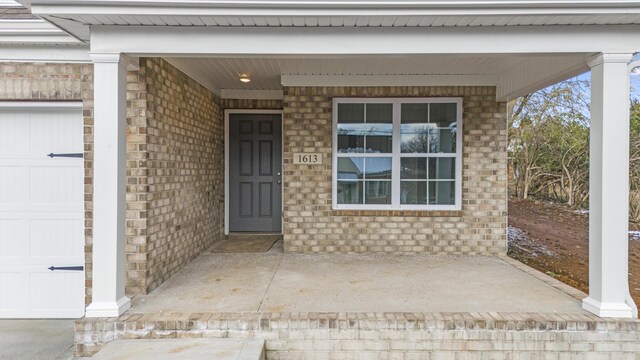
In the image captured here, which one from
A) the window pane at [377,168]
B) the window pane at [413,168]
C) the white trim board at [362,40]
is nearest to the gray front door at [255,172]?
the window pane at [377,168]

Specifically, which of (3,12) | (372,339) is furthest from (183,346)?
(3,12)

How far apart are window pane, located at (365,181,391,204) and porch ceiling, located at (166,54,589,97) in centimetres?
134

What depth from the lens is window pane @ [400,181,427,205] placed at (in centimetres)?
528

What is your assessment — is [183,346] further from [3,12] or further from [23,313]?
[3,12]

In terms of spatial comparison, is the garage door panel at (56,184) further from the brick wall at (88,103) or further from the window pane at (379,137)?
the window pane at (379,137)

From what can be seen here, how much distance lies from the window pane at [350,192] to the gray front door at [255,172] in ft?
4.66

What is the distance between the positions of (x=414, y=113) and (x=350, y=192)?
1386 millimetres

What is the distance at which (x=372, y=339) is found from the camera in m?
2.99

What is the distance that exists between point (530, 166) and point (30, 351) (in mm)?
11182

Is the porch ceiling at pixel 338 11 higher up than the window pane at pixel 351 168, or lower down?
higher up

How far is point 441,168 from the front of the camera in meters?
5.30

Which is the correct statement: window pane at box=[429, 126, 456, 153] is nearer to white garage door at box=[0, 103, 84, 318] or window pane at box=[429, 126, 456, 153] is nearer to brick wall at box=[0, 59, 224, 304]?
brick wall at box=[0, 59, 224, 304]

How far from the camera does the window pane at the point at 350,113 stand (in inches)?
208

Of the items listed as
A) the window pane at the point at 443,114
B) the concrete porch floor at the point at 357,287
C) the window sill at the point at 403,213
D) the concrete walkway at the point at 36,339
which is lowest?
the concrete walkway at the point at 36,339
